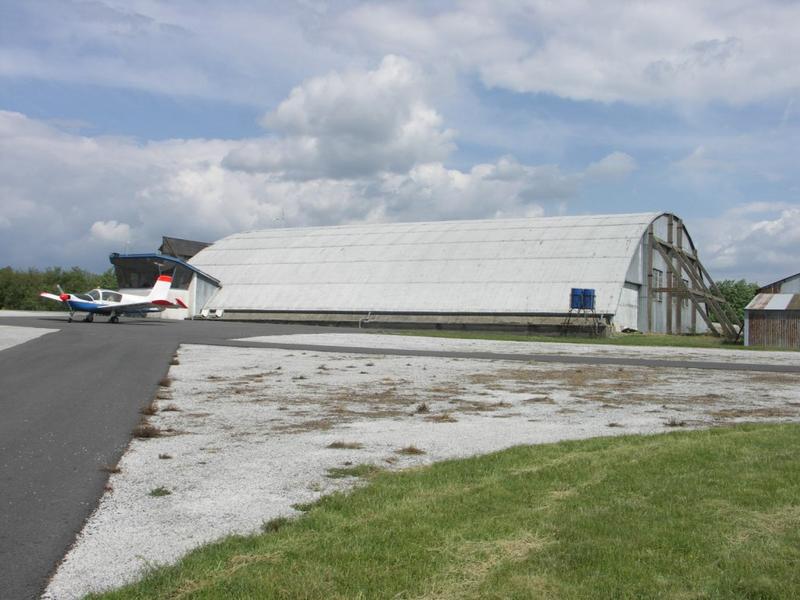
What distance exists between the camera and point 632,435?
1105 centimetres

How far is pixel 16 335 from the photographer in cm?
3131

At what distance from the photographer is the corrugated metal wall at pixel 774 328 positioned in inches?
1698

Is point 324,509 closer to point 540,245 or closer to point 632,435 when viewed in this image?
point 632,435

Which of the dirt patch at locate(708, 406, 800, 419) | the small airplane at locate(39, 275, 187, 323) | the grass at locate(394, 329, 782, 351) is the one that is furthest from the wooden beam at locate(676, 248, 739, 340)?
the small airplane at locate(39, 275, 187, 323)

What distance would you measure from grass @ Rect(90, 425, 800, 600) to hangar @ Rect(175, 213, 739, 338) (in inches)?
1585

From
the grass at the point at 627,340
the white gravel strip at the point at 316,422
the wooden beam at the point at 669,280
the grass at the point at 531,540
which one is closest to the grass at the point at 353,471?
the white gravel strip at the point at 316,422

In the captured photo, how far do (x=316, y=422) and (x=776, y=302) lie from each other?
40.2m

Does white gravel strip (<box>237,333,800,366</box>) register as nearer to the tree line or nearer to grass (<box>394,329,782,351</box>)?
grass (<box>394,329,782,351</box>)

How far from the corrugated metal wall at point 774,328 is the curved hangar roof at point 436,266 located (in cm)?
811

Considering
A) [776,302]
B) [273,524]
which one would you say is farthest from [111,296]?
[273,524]

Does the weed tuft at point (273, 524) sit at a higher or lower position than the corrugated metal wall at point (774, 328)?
lower

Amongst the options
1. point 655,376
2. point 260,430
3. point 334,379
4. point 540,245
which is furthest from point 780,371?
point 540,245

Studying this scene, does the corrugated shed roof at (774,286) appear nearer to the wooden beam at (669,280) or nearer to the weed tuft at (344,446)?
the wooden beam at (669,280)

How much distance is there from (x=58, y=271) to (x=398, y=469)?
91.4 metres
